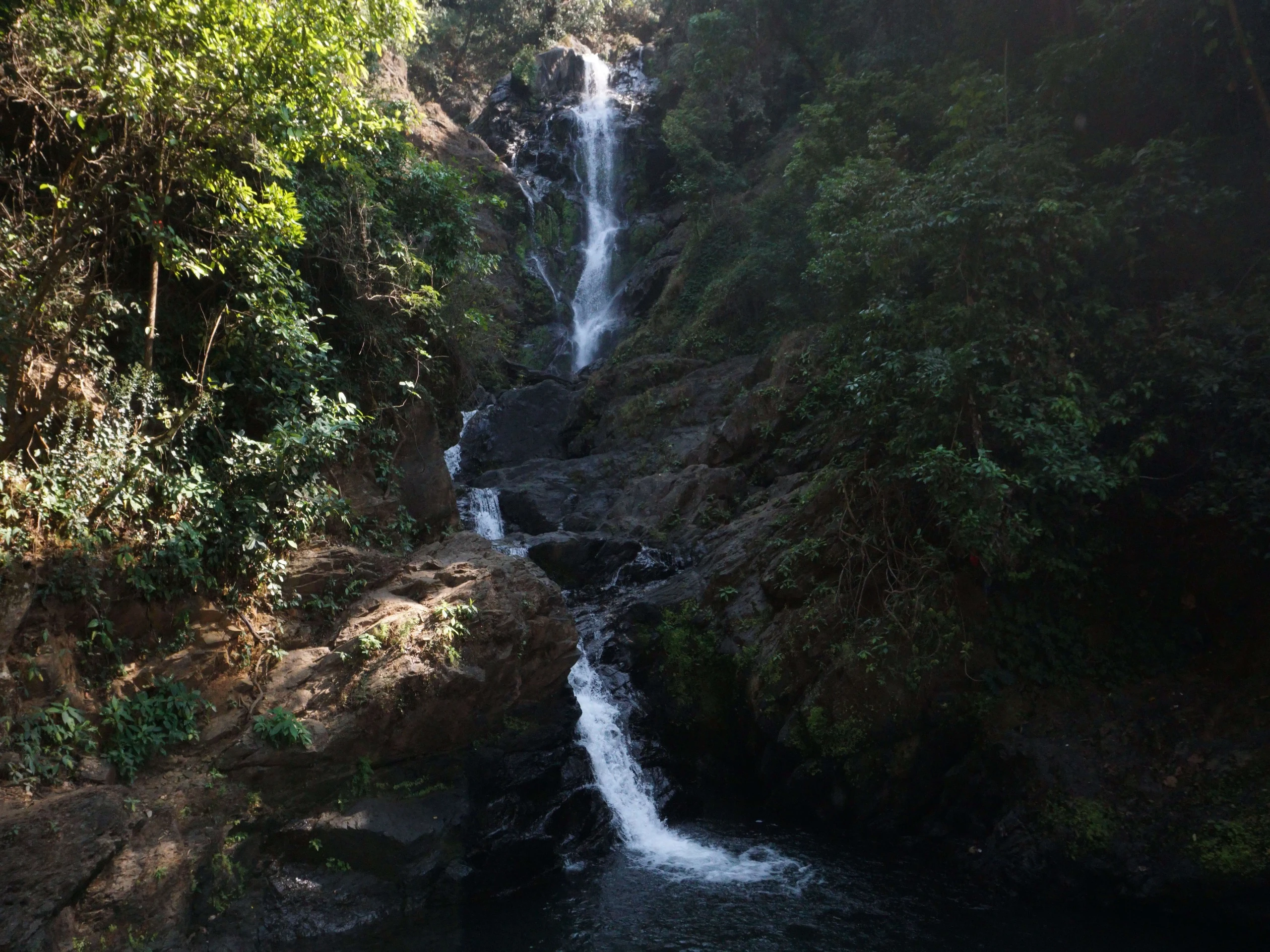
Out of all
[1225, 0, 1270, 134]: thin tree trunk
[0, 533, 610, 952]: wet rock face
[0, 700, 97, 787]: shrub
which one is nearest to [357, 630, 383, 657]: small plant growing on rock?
[0, 533, 610, 952]: wet rock face

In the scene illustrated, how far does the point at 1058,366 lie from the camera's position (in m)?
A: 10.3

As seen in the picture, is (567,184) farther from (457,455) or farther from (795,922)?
(795,922)

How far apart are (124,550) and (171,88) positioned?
440cm

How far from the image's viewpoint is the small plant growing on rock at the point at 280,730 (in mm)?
8227

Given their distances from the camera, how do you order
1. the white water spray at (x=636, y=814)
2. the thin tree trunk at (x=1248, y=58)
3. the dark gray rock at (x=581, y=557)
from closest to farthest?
the white water spray at (x=636, y=814)
the thin tree trunk at (x=1248, y=58)
the dark gray rock at (x=581, y=557)

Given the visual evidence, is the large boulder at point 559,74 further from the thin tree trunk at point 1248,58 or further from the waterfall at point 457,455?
the thin tree trunk at point 1248,58

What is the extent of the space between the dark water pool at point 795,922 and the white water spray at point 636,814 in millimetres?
284

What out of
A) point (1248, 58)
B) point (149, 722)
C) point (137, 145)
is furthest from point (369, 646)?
point (1248, 58)

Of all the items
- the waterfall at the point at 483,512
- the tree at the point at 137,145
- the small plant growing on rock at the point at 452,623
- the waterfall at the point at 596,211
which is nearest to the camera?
the tree at the point at 137,145

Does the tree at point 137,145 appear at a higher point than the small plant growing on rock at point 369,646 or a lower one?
higher

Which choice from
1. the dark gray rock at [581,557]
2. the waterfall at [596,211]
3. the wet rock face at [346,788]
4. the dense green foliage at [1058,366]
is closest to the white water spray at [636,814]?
the wet rock face at [346,788]

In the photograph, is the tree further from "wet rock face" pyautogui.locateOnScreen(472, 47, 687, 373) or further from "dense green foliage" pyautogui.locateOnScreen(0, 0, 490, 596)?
"wet rock face" pyautogui.locateOnScreen(472, 47, 687, 373)

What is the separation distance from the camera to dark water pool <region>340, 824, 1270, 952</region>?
26.2ft

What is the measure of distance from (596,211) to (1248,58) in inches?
991
